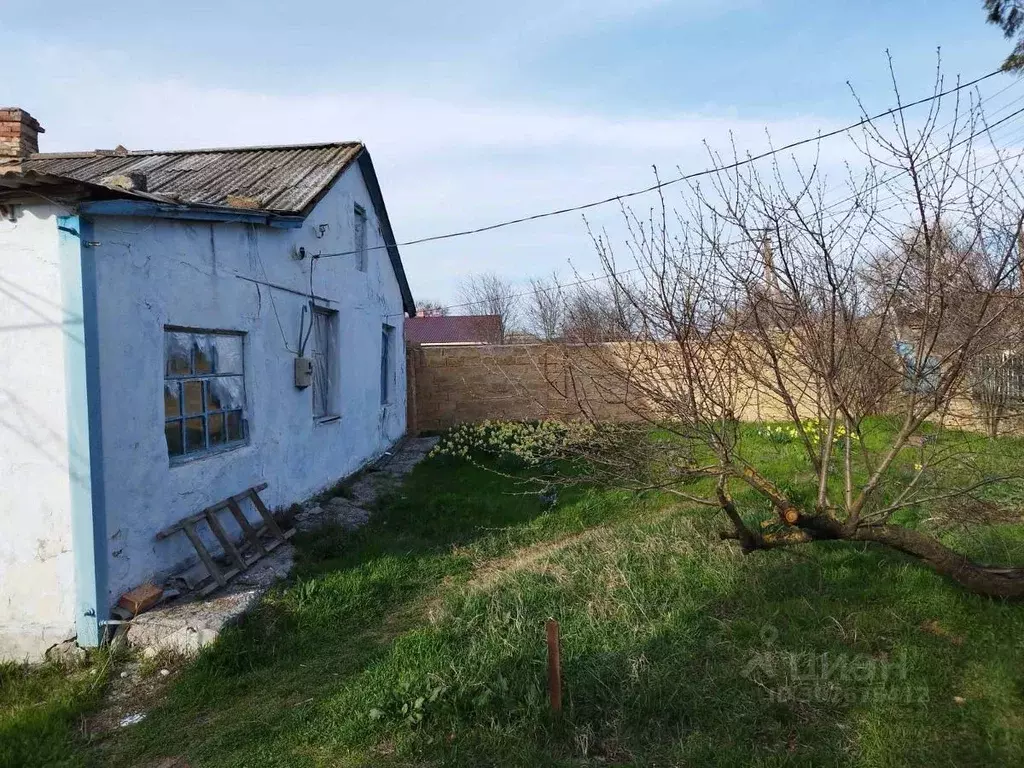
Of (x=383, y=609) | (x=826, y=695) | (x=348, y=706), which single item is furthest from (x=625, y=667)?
(x=383, y=609)

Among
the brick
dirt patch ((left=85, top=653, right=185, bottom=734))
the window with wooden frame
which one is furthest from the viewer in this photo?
the window with wooden frame

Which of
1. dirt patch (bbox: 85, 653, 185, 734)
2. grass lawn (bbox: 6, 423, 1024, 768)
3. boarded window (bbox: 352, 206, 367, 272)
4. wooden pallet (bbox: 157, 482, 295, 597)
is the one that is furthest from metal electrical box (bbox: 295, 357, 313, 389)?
dirt patch (bbox: 85, 653, 185, 734)

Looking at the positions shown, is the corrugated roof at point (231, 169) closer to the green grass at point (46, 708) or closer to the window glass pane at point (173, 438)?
the window glass pane at point (173, 438)

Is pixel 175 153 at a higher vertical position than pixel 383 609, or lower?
higher

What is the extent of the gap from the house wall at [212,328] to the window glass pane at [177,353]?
16 centimetres

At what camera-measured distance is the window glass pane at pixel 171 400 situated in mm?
5452

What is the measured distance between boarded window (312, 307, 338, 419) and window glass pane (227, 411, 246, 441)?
6.68 feet

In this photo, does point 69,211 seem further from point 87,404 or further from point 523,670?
point 523,670

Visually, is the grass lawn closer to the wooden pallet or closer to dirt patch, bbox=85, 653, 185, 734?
dirt patch, bbox=85, 653, 185, 734

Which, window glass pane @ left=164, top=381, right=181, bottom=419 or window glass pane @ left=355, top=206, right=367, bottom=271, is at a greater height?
window glass pane @ left=355, top=206, right=367, bottom=271

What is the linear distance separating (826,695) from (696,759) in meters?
0.84

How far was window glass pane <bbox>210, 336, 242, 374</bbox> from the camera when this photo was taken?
629 cm

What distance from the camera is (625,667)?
381 centimetres

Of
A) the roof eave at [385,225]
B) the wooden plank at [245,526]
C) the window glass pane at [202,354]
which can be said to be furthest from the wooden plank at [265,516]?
the roof eave at [385,225]
